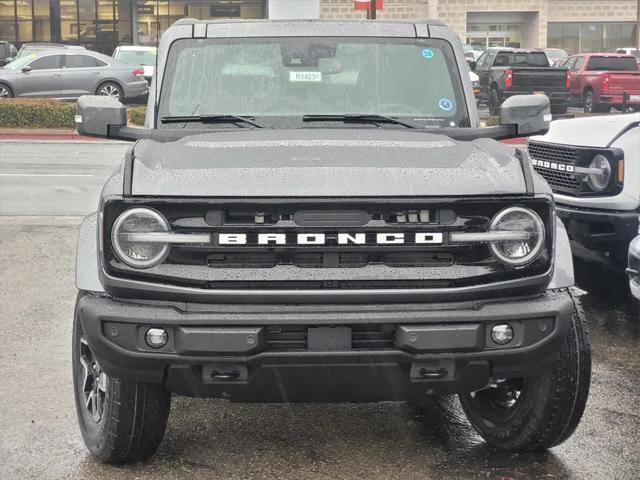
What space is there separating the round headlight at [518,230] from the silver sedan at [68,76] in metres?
25.1

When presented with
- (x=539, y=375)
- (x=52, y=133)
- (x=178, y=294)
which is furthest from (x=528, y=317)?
(x=52, y=133)

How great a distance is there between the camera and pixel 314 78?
513 cm

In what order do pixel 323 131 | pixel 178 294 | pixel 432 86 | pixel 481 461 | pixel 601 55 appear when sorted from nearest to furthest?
pixel 178 294
pixel 481 461
pixel 323 131
pixel 432 86
pixel 601 55

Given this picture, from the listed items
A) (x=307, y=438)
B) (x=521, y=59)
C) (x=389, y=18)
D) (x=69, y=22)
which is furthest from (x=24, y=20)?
(x=307, y=438)

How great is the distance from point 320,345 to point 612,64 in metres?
29.7

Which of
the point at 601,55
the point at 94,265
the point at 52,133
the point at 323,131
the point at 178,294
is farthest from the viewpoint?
the point at 601,55

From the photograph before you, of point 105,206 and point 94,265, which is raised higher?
point 105,206

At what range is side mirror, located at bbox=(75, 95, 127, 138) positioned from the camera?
4.76 meters

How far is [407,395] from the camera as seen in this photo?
12.8 ft

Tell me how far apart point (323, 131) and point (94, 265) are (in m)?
1.27

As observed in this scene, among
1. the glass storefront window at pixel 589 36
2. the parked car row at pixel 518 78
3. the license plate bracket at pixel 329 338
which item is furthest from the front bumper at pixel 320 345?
the glass storefront window at pixel 589 36

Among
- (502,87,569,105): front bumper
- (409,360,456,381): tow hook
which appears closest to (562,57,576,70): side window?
(502,87,569,105): front bumper

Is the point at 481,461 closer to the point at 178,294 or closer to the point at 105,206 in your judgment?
the point at 178,294

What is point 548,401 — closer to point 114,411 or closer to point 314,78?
point 114,411
